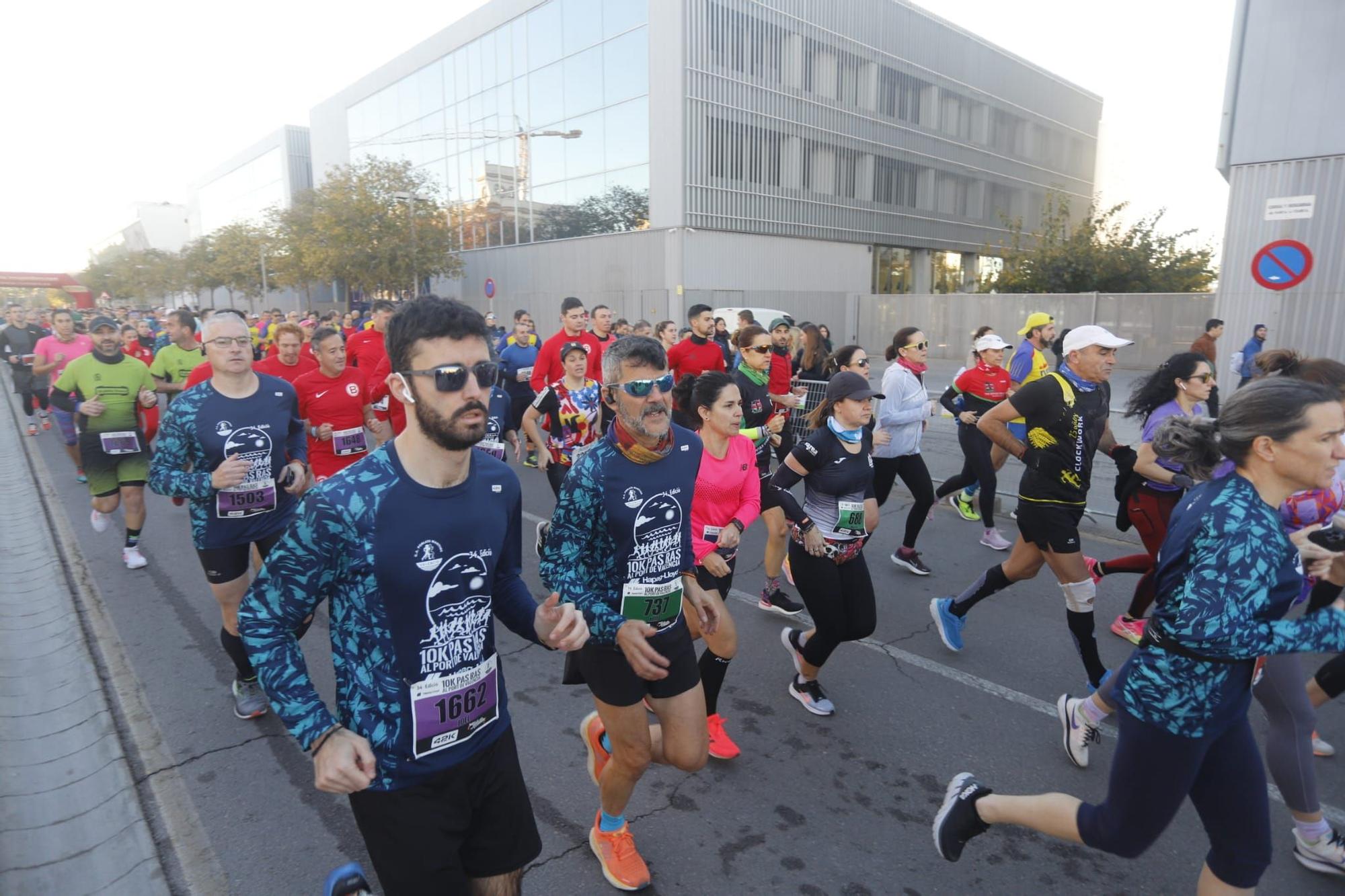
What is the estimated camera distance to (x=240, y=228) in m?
49.8

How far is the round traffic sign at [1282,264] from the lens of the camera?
691cm

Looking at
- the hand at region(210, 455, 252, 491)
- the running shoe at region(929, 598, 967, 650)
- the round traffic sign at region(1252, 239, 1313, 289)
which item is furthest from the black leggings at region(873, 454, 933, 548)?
the hand at region(210, 455, 252, 491)

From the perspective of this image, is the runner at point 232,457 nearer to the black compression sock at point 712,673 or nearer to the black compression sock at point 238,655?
the black compression sock at point 238,655

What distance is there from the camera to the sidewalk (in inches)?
123

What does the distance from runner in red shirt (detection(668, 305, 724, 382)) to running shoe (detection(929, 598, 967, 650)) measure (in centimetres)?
417

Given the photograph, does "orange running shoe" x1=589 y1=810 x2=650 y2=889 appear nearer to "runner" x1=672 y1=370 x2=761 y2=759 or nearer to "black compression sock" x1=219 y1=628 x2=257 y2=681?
"runner" x1=672 y1=370 x2=761 y2=759

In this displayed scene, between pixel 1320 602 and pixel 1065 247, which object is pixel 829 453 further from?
pixel 1065 247

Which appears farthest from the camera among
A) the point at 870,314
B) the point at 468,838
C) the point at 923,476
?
the point at 870,314

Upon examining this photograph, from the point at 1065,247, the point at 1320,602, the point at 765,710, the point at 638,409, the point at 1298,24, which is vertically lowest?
the point at 765,710

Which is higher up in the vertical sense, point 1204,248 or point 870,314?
point 1204,248

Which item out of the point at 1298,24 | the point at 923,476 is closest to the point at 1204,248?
the point at 1298,24

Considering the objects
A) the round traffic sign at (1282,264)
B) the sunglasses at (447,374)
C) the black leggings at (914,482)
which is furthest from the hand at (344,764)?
the round traffic sign at (1282,264)

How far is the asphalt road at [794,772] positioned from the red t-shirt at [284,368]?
2034 mm

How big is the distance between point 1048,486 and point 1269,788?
5.73 feet
